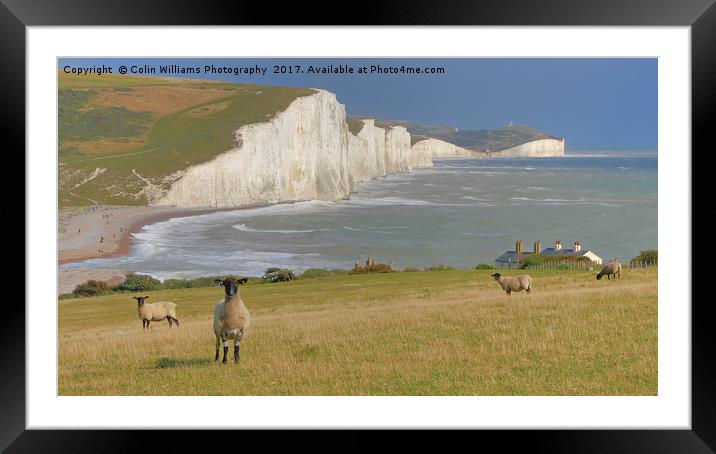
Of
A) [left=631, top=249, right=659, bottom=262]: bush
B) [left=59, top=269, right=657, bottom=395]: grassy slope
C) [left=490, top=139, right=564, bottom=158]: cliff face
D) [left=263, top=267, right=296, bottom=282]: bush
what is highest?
[left=490, top=139, right=564, bottom=158]: cliff face

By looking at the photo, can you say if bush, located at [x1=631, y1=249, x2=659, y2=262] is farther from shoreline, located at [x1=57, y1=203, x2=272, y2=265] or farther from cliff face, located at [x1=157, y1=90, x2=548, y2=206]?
shoreline, located at [x1=57, y1=203, x2=272, y2=265]

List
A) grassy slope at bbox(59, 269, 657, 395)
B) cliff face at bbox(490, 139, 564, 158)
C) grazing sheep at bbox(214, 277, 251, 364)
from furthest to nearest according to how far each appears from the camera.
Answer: cliff face at bbox(490, 139, 564, 158) < grassy slope at bbox(59, 269, 657, 395) < grazing sheep at bbox(214, 277, 251, 364)

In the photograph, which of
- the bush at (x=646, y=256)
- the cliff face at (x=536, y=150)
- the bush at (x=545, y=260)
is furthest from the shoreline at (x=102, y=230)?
the bush at (x=646, y=256)

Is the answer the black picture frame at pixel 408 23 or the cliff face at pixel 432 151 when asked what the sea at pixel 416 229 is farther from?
the black picture frame at pixel 408 23

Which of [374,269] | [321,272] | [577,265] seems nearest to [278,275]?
[321,272]

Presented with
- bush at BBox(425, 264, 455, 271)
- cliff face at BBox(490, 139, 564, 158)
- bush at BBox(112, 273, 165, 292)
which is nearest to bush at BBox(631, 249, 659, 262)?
cliff face at BBox(490, 139, 564, 158)

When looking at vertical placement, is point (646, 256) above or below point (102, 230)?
below

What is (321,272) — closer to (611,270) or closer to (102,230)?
(102,230)
